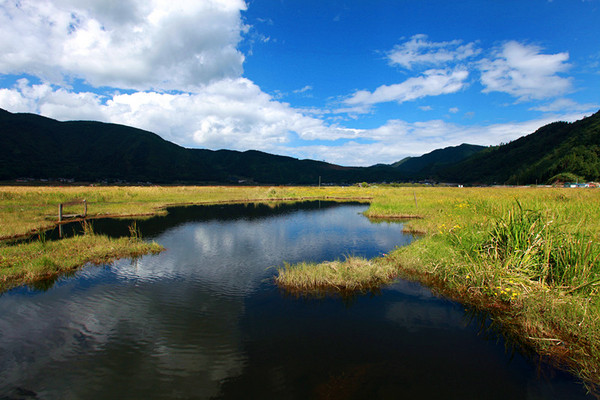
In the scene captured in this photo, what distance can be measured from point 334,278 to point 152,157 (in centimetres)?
15908

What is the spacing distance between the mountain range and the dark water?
10757 cm

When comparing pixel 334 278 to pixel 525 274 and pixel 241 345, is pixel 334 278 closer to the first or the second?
pixel 241 345

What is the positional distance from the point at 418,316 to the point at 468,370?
8.31 feet

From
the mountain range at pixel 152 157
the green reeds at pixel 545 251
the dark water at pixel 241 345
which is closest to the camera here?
the dark water at pixel 241 345

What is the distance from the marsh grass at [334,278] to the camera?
37.0ft

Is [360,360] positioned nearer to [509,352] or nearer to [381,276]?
[509,352]

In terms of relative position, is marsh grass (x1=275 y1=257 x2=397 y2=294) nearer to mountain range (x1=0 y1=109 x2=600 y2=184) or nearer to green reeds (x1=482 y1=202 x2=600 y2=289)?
green reeds (x1=482 y1=202 x2=600 y2=289)

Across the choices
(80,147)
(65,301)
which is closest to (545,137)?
(65,301)

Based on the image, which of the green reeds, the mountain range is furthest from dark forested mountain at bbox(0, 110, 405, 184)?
the green reeds

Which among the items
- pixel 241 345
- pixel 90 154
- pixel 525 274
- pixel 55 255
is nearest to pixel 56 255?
pixel 55 255

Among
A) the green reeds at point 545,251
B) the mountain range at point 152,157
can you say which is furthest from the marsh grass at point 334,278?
the mountain range at point 152,157

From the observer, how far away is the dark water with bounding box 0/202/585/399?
606 cm

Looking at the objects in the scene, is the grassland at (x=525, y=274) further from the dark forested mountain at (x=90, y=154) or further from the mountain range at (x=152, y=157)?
the dark forested mountain at (x=90, y=154)

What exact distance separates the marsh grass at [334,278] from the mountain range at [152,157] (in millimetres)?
111566
